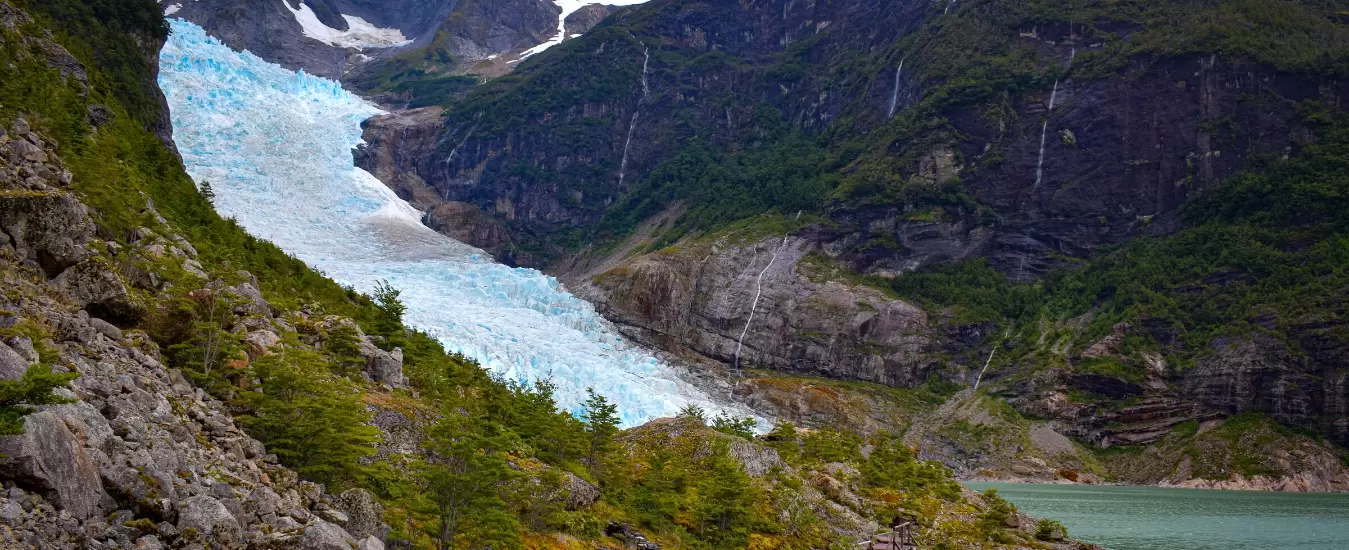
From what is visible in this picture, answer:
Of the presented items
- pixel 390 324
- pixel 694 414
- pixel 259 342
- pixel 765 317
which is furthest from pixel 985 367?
pixel 259 342

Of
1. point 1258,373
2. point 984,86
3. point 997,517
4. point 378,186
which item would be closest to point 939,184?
point 984,86

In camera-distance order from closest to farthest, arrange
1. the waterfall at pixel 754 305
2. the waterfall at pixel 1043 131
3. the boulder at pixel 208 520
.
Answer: the boulder at pixel 208 520, the waterfall at pixel 754 305, the waterfall at pixel 1043 131

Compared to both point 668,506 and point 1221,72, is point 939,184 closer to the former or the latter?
point 1221,72

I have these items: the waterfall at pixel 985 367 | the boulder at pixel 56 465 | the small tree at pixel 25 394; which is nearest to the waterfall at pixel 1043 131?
the waterfall at pixel 985 367

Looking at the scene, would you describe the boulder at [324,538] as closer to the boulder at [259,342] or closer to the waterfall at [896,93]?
the boulder at [259,342]

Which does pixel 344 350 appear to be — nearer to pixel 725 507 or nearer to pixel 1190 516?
pixel 725 507
